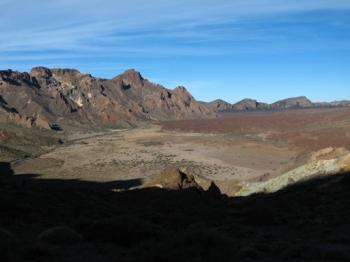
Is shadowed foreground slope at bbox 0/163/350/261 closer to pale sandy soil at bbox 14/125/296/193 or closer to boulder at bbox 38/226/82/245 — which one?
boulder at bbox 38/226/82/245

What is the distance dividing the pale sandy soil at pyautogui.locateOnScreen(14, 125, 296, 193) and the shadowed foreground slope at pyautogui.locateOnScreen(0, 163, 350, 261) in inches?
1146

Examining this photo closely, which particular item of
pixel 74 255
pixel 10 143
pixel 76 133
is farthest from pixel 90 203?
pixel 76 133

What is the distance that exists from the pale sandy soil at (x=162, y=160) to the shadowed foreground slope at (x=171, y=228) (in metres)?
29.1

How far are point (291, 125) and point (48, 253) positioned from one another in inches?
5372

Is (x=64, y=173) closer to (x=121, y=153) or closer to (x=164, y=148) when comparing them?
(x=121, y=153)

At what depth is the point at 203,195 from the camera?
30.8m

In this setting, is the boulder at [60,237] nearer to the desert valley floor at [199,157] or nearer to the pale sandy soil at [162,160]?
the desert valley floor at [199,157]

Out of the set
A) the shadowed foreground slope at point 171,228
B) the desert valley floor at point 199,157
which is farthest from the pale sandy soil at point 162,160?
the shadowed foreground slope at point 171,228

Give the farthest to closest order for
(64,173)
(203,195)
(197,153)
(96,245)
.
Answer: (197,153) < (64,173) < (203,195) < (96,245)

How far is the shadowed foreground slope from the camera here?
9.12m

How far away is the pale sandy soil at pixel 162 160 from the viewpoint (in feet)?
224

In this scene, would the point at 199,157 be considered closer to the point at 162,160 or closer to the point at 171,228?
the point at 162,160

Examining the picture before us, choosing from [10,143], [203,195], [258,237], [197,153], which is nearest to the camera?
[258,237]

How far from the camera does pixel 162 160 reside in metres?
85.9
